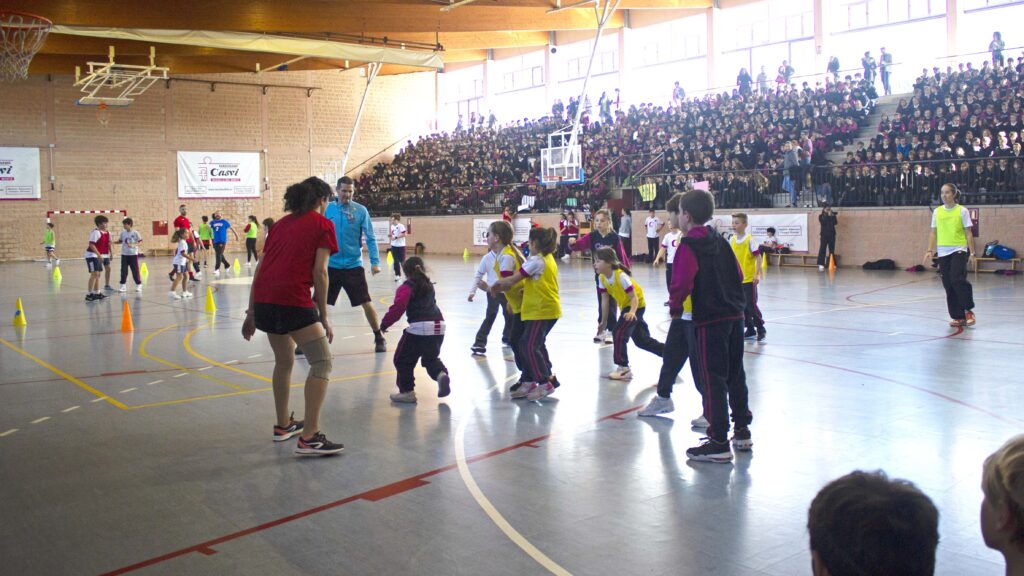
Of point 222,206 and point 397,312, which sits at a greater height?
point 222,206

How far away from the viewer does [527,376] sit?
7750 mm

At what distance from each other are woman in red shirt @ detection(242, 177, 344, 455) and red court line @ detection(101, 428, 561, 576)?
0.86 m

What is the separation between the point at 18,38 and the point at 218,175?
25.1 m

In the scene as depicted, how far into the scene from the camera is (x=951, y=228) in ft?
39.3

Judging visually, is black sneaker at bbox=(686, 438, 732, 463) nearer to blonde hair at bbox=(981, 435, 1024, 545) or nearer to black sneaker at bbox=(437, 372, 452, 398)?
black sneaker at bbox=(437, 372, 452, 398)

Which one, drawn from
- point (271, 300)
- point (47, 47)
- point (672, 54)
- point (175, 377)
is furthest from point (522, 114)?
point (271, 300)

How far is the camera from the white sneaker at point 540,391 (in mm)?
7676

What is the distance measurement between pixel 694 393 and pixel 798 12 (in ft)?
96.4

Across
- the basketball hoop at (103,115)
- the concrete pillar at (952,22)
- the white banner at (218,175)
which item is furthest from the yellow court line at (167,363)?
the white banner at (218,175)

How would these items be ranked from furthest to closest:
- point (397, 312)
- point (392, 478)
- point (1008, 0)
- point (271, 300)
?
point (1008, 0)
point (397, 312)
point (271, 300)
point (392, 478)

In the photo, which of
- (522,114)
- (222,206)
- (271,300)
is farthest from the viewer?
(522,114)

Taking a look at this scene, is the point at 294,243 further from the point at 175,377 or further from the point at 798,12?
the point at 798,12

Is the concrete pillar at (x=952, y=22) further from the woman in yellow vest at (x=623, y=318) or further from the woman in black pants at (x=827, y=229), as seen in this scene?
the woman in yellow vest at (x=623, y=318)

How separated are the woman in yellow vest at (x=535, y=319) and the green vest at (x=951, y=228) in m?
7.10
